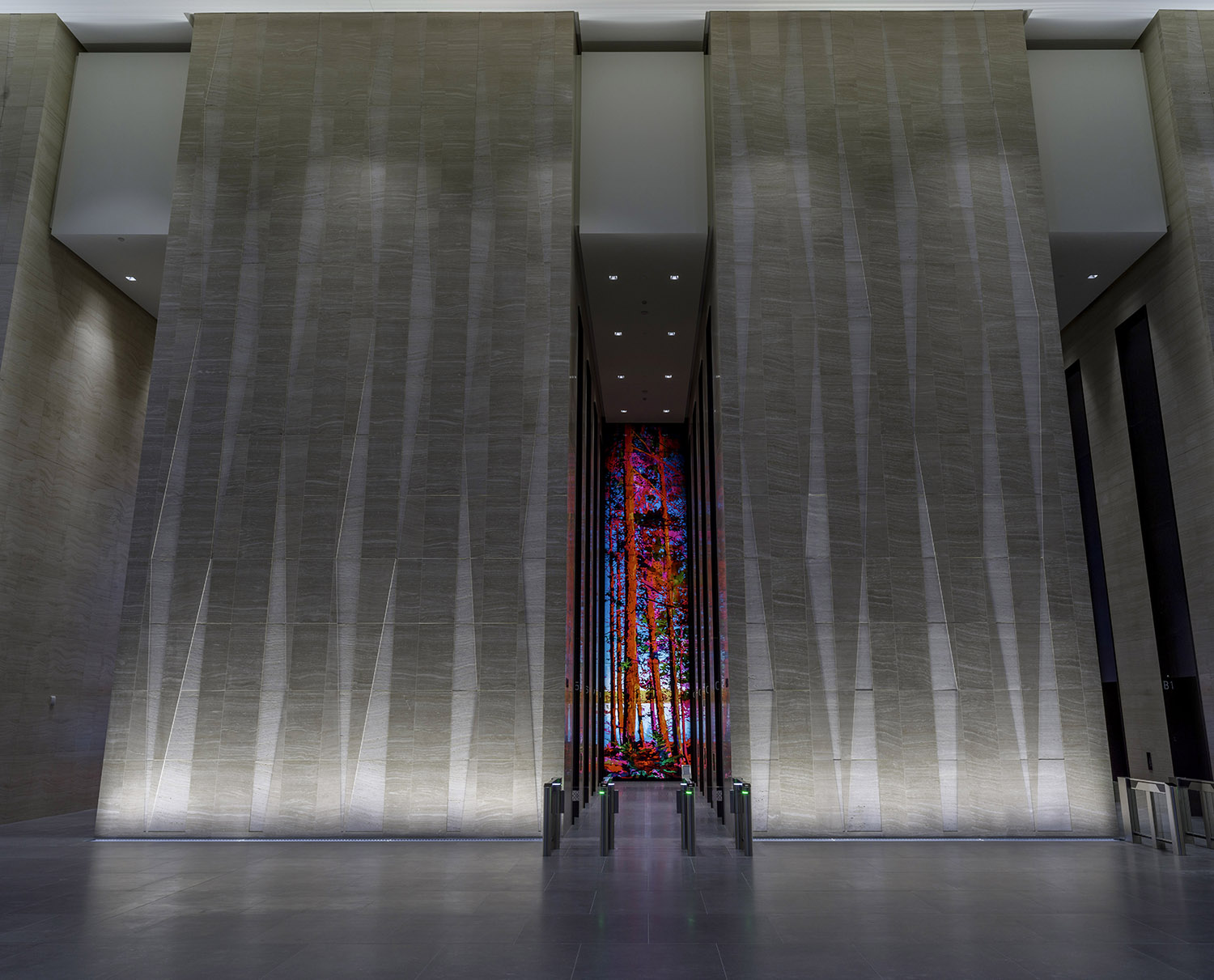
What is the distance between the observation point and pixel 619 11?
12547 millimetres

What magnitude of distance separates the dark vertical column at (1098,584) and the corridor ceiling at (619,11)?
551 cm

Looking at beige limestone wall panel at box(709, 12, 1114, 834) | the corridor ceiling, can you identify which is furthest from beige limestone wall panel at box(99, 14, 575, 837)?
beige limestone wall panel at box(709, 12, 1114, 834)

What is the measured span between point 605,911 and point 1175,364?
11.2 m

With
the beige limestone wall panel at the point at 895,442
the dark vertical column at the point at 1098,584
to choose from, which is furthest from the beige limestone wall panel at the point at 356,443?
the dark vertical column at the point at 1098,584

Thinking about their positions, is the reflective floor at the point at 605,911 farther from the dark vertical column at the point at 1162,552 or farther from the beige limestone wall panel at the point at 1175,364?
the beige limestone wall panel at the point at 1175,364

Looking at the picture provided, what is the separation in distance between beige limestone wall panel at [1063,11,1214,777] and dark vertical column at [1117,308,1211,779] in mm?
160

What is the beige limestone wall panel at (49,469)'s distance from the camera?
38.6 feet

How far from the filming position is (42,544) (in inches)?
488

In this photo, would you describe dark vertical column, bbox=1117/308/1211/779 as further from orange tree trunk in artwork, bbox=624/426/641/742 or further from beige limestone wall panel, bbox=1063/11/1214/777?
orange tree trunk in artwork, bbox=624/426/641/742

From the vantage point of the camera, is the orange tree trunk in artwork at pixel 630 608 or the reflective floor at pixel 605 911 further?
the orange tree trunk in artwork at pixel 630 608

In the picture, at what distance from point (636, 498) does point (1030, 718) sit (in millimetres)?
11095

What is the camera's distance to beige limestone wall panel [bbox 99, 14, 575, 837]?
10.4m

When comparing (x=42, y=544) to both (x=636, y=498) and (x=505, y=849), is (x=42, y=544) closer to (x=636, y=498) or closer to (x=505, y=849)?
(x=505, y=849)

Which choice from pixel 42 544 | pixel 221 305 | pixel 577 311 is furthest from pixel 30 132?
pixel 577 311
